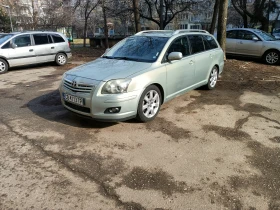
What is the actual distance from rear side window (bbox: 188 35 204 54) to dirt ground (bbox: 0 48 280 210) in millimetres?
1253

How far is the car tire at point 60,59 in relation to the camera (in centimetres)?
1118

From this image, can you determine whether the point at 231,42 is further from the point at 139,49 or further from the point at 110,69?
the point at 110,69

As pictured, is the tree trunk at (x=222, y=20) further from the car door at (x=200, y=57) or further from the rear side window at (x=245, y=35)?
the car door at (x=200, y=57)

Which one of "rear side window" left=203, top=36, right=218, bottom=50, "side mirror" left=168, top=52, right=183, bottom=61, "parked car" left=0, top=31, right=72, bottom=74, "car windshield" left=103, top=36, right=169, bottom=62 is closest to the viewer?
"side mirror" left=168, top=52, right=183, bottom=61

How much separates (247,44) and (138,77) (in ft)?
29.8

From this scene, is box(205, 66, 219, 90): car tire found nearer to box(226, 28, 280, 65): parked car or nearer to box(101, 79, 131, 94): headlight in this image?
box(101, 79, 131, 94): headlight

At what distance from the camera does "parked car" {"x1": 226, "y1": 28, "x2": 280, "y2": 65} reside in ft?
35.1

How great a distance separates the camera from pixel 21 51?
388 inches

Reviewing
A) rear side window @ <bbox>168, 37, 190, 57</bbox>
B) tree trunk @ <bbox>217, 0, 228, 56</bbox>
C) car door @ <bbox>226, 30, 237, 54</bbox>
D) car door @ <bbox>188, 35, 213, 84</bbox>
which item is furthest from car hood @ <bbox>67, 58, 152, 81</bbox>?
car door @ <bbox>226, 30, 237, 54</bbox>

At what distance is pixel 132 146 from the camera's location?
12.2 feet

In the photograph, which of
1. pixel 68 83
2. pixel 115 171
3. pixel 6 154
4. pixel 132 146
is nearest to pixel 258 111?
pixel 132 146

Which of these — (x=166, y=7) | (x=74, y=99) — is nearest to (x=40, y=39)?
(x=74, y=99)

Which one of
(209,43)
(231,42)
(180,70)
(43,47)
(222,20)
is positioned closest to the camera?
(180,70)

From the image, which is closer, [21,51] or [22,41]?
[21,51]
